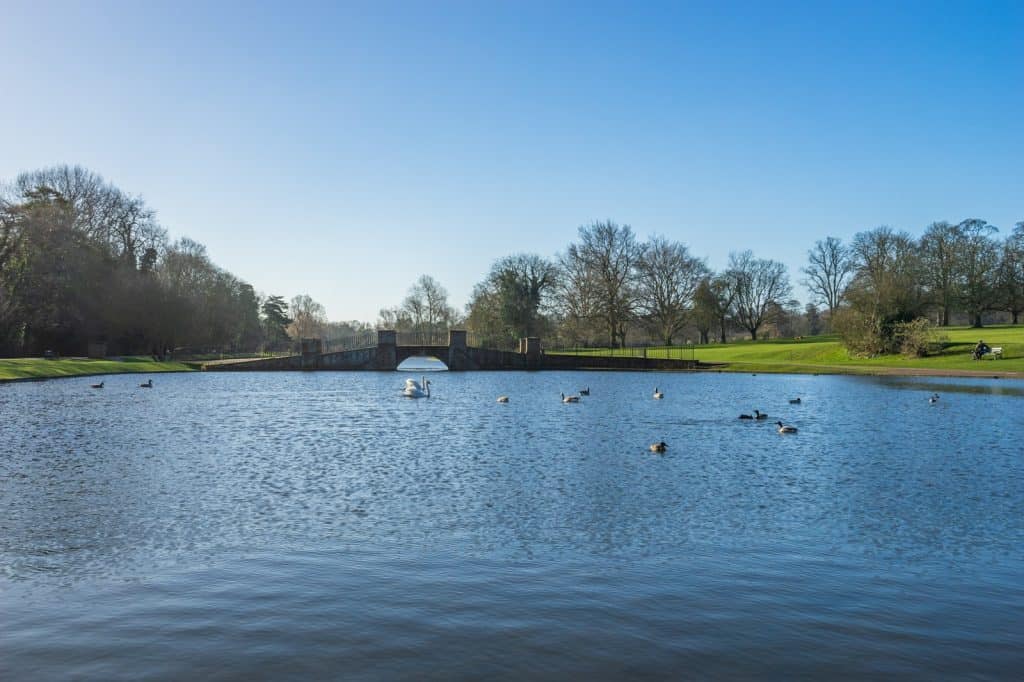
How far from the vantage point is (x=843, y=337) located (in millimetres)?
65000

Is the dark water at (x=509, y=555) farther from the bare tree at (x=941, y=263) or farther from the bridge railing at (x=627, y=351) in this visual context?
the bare tree at (x=941, y=263)

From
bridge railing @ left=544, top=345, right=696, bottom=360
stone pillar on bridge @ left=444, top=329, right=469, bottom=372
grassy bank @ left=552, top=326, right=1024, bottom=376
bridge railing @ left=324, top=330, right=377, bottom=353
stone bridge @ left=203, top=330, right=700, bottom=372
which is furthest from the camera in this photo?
bridge railing @ left=544, top=345, right=696, bottom=360

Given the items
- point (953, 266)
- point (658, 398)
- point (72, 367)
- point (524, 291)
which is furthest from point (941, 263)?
point (72, 367)

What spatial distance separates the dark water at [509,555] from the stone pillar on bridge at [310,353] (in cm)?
4682

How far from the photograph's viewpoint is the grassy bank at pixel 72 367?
4825 centimetres

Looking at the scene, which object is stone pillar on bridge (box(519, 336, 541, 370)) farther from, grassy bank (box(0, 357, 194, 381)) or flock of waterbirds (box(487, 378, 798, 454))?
flock of waterbirds (box(487, 378, 798, 454))

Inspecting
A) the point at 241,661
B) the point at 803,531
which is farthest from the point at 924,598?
the point at 241,661

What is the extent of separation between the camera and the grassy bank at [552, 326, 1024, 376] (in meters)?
51.7

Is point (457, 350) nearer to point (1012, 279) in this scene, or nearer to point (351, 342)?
point (351, 342)

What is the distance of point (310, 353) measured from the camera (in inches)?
2808

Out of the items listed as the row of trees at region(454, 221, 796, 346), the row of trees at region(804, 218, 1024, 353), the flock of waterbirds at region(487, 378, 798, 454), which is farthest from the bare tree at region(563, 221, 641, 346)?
the flock of waterbirds at region(487, 378, 798, 454)

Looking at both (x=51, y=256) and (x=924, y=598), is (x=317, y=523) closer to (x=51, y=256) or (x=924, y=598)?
(x=924, y=598)

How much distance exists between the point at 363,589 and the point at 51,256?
212 ft

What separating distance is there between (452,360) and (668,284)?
1332 inches
